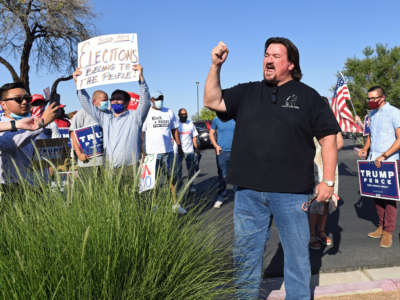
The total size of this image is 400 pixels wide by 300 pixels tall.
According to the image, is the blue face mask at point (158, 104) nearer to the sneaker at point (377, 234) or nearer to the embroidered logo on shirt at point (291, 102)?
the sneaker at point (377, 234)

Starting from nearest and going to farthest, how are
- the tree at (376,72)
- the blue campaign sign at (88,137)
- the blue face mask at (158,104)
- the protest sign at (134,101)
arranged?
the blue campaign sign at (88,137) < the blue face mask at (158,104) < the protest sign at (134,101) < the tree at (376,72)

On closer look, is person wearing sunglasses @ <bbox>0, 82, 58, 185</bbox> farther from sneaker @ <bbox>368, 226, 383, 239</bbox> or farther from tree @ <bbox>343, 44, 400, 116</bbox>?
tree @ <bbox>343, 44, 400, 116</bbox>

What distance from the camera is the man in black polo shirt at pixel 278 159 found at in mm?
2572

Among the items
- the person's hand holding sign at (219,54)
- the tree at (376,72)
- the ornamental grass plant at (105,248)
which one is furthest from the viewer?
the tree at (376,72)

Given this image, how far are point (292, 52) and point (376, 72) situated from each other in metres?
30.4

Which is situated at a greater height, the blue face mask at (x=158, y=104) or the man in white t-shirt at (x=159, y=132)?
the blue face mask at (x=158, y=104)

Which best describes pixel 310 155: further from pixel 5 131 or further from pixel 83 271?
pixel 5 131

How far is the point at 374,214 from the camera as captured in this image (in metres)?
6.23

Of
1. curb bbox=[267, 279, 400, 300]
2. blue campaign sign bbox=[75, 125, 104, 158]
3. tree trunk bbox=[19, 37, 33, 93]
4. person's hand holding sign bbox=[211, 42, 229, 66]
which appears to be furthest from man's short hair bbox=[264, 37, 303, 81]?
tree trunk bbox=[19, 37, 33, 93]

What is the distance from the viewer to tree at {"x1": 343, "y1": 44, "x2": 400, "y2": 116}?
29000mm

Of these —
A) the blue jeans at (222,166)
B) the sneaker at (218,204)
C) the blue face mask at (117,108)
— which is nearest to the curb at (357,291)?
the blue face mask at (117,108)

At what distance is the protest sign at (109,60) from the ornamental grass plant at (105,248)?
7.08 feet

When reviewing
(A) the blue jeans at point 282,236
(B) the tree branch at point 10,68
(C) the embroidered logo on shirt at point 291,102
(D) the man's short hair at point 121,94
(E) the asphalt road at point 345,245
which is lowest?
(E) the asphalt road at point 345,245

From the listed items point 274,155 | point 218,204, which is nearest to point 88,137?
point 274,155
